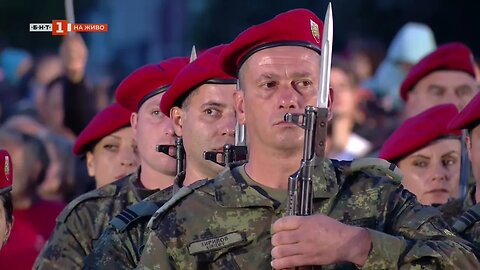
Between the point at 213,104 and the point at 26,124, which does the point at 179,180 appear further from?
the point at 26,124

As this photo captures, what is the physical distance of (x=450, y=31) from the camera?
75.7 ft

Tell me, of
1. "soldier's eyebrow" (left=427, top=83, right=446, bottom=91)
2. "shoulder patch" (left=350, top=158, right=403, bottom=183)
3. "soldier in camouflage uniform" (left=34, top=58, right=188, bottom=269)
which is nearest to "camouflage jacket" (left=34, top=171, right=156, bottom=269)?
"soldier in camouflage uniform" (left=34, top=58, right=188, bottom=269)

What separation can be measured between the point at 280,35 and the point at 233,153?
5.14 ft

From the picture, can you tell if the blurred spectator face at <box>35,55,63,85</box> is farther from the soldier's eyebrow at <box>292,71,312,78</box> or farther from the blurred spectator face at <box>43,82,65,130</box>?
the soldier's eyebrow at <box>292,71,312,78</box>

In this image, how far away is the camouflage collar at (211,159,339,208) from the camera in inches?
291

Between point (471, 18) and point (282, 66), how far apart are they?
51.1 feet

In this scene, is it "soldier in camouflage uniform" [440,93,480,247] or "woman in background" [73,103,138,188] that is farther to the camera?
"woman in background" [73,103,138,188]

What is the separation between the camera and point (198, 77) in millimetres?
9609

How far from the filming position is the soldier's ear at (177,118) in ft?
32.1

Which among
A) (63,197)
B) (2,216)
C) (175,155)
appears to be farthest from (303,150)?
(63,197)

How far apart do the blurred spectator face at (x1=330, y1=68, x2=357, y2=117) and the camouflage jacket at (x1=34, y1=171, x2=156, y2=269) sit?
5.68m

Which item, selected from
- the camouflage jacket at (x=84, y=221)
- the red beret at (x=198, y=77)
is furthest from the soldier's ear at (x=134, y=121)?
the red beret at (x=198, y=77)

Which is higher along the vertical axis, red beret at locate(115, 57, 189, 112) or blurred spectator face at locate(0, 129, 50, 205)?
red beret at locate(115, 57, 189, 112)

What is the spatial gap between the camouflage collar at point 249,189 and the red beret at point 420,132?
12.0ft
